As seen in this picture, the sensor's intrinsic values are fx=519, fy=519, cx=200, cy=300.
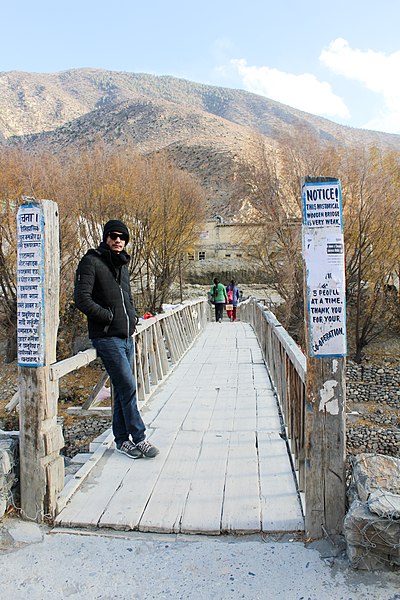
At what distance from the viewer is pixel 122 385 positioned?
436 centimetres

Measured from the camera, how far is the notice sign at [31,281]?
3.51m

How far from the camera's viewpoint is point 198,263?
37344 millimetres

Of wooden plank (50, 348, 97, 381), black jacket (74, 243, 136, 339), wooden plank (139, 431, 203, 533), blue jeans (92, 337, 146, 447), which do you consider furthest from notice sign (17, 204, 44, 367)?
wooden plank (139, 431, 203, 533)

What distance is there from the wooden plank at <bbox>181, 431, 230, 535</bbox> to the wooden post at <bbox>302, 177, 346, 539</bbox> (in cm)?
68

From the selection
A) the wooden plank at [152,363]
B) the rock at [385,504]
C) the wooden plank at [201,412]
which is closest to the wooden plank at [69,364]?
the wooden plank at [201,412]

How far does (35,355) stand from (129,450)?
1.47 metres

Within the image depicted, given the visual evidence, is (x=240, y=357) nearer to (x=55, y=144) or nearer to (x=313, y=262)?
(x=313, y=262)

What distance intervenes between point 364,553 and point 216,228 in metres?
37.8

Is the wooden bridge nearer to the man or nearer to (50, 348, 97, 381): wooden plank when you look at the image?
(50, 348, 97, 381): wooden plank

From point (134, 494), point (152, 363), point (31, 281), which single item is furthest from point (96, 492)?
point (152, 363)

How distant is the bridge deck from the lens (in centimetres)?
345

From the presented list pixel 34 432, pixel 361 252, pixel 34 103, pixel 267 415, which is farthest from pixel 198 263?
pixel 34 103

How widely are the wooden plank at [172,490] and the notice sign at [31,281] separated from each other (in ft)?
4.20

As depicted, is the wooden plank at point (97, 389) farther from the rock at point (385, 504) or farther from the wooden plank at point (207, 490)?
the rock at point (385, 504)
